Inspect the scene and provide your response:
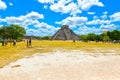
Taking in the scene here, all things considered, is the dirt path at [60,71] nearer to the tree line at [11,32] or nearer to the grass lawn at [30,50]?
the grass lawn at [30,50]

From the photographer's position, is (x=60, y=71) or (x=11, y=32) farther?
(x=11, y=32)

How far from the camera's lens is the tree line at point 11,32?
140500 mm

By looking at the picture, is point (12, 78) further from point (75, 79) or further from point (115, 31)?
point (115, 31)

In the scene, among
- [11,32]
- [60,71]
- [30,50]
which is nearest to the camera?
[60,71]

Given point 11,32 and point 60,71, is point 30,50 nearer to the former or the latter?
point 60,71

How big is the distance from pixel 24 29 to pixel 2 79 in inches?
5924

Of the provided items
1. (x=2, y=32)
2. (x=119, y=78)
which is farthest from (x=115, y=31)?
(x=119, y=78)

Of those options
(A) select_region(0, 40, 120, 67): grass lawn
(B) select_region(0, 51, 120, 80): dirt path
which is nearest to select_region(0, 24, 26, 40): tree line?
(A) select_region(0, 40, 120, 67): grass lawn

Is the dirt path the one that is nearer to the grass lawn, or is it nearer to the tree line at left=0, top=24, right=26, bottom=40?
the grass lawn

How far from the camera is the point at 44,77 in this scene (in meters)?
12.1

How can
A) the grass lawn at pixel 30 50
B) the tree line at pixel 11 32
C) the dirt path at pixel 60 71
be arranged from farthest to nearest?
1. the tree line at pixel 11 32
2. the grass lawn at pixel 30 50
3. the dirt path at pixel 60 71

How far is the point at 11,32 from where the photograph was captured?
479 feet

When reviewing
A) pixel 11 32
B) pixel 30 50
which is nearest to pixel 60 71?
pixel 30 50

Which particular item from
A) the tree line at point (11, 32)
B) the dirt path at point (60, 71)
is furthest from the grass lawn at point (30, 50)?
the tree line at point (11, 32)
